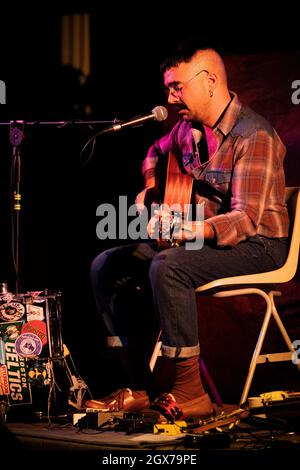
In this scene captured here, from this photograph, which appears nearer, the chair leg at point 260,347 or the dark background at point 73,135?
the chair leg at point 260,347

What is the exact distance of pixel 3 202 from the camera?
444 centimetres

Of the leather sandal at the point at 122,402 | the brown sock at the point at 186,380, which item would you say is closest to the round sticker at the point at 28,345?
the leather sandal at the point at 122,402

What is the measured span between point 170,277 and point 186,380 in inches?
16.3

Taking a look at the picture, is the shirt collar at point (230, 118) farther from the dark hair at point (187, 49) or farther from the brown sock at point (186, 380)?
the brown sock at point (186, 380)

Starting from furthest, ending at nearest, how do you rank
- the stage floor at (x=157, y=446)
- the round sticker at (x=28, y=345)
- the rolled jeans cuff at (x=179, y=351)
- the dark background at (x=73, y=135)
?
the dark background at (x=73, y=135), the round sticker at (x=28, y=345), the rolled jeans cuff at (x=179, y=351), the stage floor at (x=157, y=446)

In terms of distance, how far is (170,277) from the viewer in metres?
3.07

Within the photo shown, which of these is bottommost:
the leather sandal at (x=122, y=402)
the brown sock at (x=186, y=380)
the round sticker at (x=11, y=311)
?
the leather sandal at (x=122, y=402)

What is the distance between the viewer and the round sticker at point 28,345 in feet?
11.0

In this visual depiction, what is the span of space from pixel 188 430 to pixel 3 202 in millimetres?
2043

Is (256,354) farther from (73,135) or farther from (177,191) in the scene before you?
(73,135)

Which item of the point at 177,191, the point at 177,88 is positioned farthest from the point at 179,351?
the point at 177,88

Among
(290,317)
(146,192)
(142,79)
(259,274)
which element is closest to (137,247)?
(146,192)

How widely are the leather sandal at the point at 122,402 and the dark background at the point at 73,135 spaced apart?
1.04m
